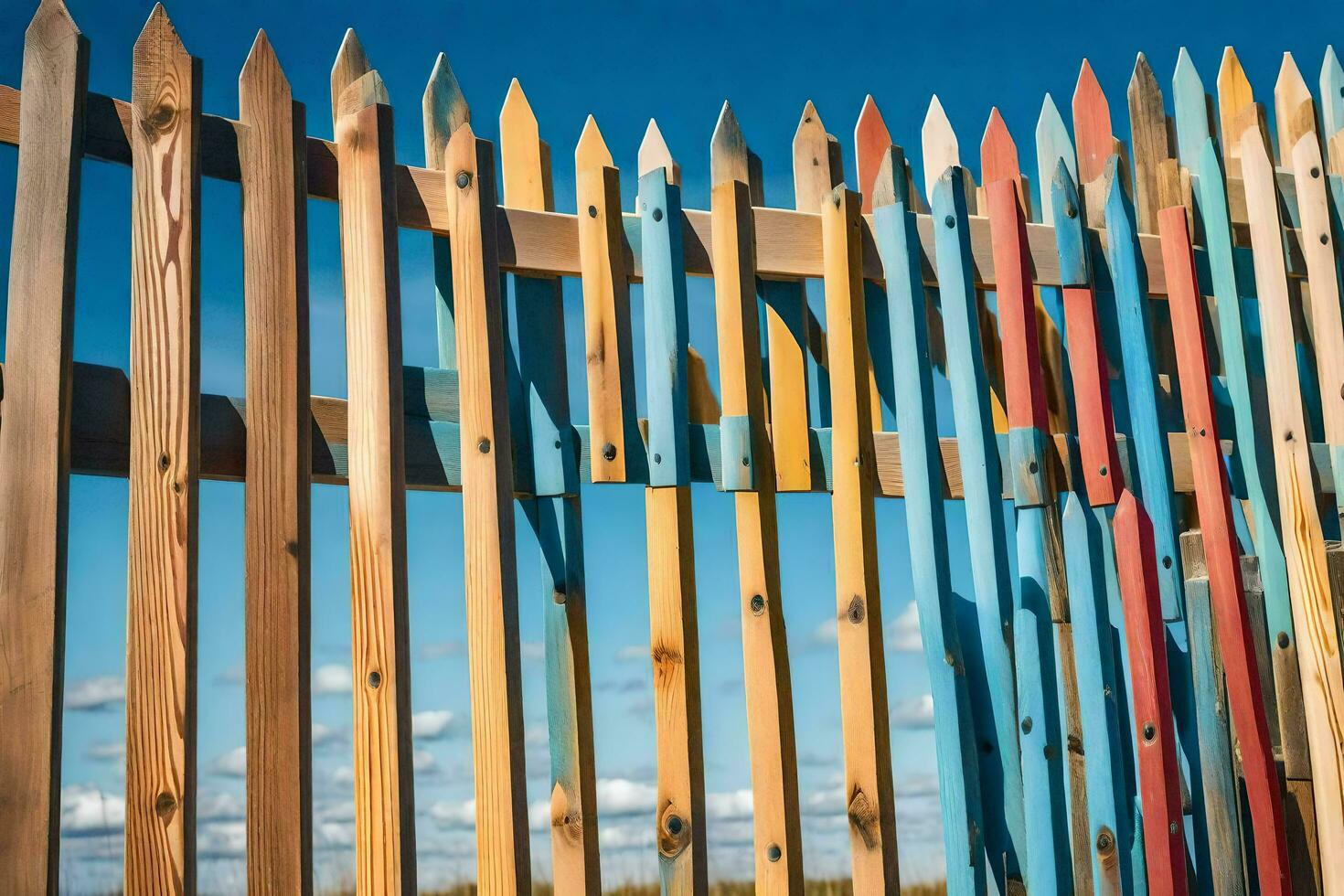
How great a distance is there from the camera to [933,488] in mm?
2822

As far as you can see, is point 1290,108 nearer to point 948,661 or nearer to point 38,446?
point 948,661

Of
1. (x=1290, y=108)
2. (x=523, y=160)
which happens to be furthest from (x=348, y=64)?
(x=1290, y=108)

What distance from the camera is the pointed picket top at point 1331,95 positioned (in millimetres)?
3834

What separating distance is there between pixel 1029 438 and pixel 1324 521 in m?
1.10

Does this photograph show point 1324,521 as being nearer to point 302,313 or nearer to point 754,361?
point 754,361

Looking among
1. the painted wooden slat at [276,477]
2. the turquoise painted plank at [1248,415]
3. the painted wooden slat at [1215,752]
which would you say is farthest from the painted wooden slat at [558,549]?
the turquoise painted plank at [1248,415]

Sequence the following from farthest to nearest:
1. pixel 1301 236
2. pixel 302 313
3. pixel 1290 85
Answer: pixel 1290 85 < pixel 1301 236 < pixel 302 313

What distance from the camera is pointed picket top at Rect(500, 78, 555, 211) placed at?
2.75 m

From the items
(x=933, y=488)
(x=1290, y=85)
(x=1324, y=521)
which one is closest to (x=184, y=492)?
(x=933, y=488)

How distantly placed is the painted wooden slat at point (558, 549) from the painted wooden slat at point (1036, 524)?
1065mm

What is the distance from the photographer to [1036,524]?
2.98 m

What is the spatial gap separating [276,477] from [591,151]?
3.41ft

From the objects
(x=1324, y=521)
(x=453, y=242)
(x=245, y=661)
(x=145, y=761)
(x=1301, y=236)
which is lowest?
(x=145, y=761)

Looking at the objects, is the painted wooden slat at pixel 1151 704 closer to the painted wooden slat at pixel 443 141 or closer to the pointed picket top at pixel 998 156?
the pointed picket top at pixel 998 156
